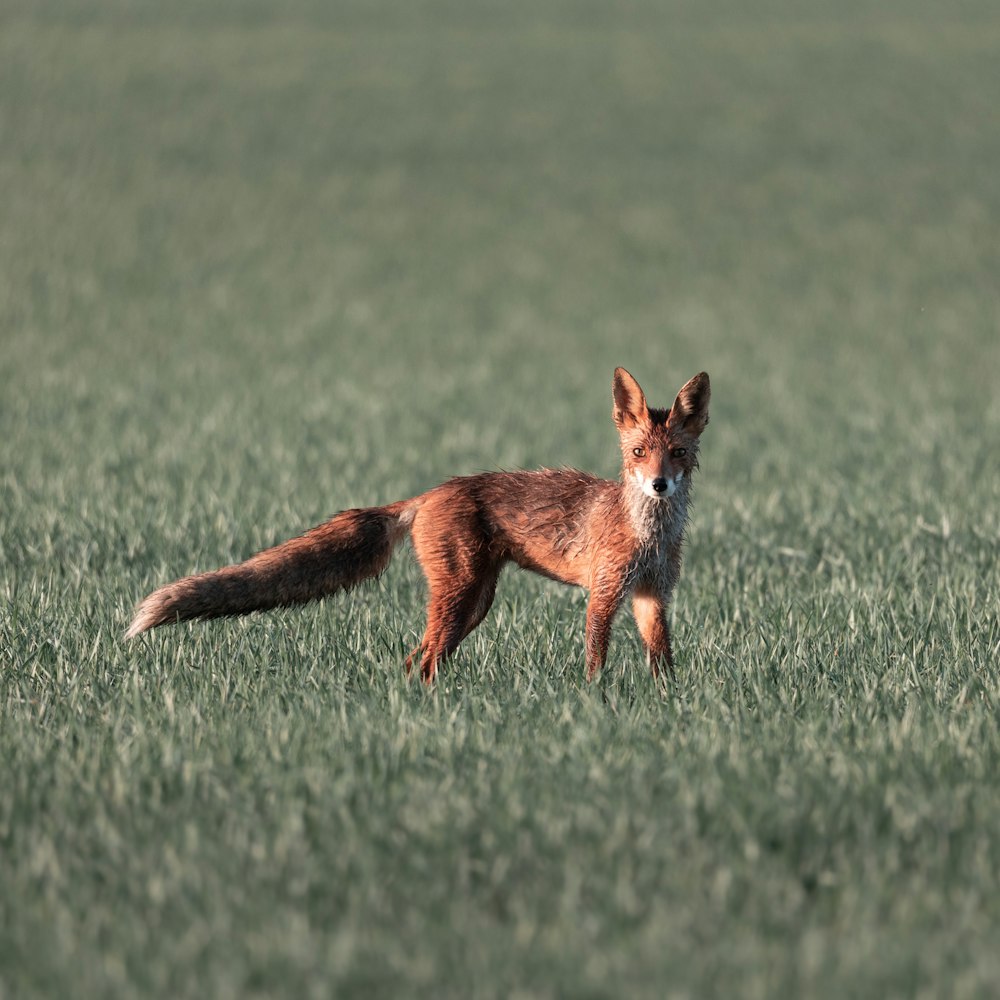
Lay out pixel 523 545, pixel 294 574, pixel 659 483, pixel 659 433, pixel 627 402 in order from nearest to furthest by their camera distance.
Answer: pixel 659 483 → pixel 659 433 → pixel 627 402 → pixel 294 574 → pixel 523 545

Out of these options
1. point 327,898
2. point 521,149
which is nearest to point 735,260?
point 521,149

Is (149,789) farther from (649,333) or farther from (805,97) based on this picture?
(805,97)

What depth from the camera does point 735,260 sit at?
2809 cm

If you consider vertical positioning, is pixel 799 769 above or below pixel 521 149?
below

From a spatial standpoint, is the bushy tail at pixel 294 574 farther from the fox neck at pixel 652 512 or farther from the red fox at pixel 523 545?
the fox neck at pixel 652 512

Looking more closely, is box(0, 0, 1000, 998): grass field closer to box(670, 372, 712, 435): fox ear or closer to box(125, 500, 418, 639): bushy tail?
box(125, 500, 418, 639): bushy tail

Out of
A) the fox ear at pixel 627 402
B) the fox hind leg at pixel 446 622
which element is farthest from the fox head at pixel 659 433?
the fox hind leg at pixel 446 622

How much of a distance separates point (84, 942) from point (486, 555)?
114 inches

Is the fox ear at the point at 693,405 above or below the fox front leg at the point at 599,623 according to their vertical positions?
above

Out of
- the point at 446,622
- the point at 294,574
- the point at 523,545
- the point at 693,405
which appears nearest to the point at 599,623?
the point at 523,545

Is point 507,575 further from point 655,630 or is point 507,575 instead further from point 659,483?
point 659,483

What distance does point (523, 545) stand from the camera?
639cm

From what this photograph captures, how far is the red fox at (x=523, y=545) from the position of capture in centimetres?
598

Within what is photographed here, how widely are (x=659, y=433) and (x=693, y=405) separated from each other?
0.20 m
